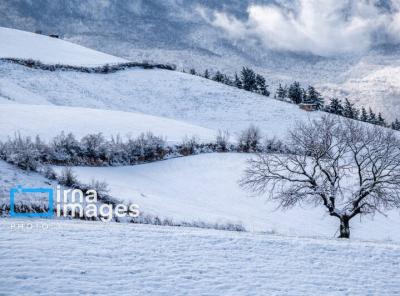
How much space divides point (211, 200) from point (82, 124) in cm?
1445

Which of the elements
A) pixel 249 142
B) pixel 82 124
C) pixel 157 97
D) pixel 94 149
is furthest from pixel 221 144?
pixel 157 97

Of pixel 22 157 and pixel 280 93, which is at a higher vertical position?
pixel 280 93

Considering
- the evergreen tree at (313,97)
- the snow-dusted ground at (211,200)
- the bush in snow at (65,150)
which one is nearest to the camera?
the snow-dusted ground at (211,200)

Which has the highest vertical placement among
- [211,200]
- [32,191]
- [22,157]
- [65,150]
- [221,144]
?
[221,144]

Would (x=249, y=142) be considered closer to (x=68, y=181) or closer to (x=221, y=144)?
(x=221, y=144)

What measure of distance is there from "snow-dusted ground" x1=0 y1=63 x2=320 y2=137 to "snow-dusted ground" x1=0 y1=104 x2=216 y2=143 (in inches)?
547

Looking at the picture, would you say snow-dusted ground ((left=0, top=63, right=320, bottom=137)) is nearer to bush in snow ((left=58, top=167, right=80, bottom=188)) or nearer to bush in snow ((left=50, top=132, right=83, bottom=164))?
bush in snow ((left=50, top=132, right=83, bottom=164))

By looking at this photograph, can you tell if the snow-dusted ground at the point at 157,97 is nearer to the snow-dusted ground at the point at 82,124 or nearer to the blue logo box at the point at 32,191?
the snow-dusted ground at the point at 82,124

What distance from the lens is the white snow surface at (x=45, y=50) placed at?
73875mm

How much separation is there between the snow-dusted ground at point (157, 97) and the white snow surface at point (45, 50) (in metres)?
8.21

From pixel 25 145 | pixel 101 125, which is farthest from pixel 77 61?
pixel 25 145

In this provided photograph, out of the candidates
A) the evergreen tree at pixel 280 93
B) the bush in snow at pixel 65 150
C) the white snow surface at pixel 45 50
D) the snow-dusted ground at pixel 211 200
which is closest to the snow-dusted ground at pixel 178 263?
the snow-dusted ground at pixel 211 200

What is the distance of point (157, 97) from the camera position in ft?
211

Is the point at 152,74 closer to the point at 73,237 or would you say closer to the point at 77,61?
the point at 77,61
